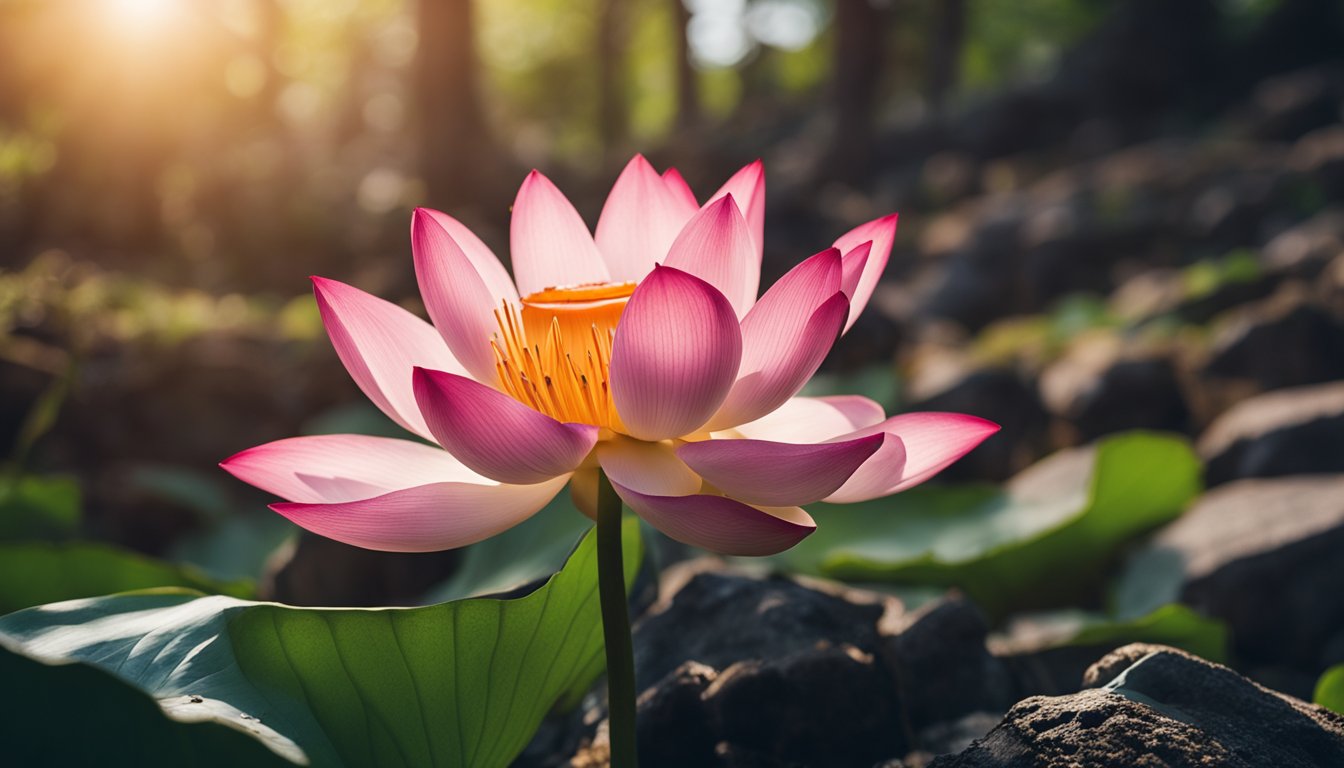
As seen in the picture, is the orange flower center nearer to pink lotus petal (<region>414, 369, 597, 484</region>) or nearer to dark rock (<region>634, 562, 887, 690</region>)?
pink lotus petal (<region>414, 369, 597, 484</region>)

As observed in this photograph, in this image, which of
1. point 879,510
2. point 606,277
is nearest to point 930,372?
point 879,510

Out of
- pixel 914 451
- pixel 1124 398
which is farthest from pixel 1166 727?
pixel 1124 398

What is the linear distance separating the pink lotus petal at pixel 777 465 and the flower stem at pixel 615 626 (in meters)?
0.08

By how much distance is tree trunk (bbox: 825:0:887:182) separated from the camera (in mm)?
10117

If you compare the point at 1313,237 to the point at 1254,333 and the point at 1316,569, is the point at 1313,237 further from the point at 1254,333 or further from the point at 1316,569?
the point at 1316,569

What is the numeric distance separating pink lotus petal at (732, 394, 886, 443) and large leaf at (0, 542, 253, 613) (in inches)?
36.9

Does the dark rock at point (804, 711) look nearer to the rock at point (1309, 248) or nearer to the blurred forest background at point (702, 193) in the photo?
Answer: the blurred forest background at point (702, 193)

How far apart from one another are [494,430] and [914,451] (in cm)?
40

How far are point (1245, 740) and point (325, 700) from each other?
857mm

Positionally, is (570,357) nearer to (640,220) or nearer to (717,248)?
(717,248)

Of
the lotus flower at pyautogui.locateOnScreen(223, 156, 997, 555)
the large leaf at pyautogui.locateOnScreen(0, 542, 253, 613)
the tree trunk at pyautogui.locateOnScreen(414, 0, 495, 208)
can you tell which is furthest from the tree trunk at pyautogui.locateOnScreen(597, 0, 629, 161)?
the lotus flower at pyautogui.locateOnScreen(223, 156, 997, 555)

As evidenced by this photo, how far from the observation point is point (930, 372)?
3.68 meters

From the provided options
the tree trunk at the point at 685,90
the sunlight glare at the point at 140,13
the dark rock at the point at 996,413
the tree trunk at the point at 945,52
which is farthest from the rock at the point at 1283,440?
the tree trunk at the point at 685,90

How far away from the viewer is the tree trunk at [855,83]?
1012 centimetres
